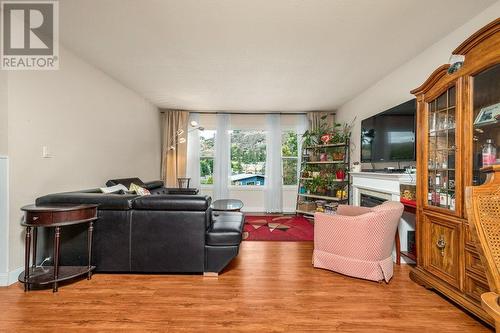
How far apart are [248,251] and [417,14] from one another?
311cm

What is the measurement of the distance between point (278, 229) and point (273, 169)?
193cm

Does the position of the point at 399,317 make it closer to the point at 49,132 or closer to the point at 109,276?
the point at 109,276

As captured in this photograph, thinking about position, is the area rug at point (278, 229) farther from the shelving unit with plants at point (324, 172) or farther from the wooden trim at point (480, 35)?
the wooden trim at point (480, 35)

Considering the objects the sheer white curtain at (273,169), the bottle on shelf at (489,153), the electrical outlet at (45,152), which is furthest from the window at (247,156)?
the bottle on shelf at (489,153)

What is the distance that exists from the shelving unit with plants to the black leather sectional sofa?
10.4 ft

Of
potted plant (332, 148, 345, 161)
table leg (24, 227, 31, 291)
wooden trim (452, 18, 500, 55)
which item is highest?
wooden trim (452, 18, 500, 55)

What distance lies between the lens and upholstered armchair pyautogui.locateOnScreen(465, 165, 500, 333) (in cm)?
92

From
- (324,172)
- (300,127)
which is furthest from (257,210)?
(300,127)

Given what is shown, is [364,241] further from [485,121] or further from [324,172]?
[324,172]

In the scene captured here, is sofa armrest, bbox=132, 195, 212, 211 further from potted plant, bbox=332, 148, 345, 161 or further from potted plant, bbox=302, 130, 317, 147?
potted plant, bbox=302, 130, 317, 147

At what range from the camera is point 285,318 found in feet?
5.82

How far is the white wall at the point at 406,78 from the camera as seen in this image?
2268mm

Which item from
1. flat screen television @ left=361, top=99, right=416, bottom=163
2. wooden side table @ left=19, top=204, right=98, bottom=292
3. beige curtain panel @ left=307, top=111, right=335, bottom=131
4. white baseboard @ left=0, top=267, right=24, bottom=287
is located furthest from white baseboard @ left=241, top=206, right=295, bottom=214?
white baseboard @ left=0, top=267, right=24, bottom=287

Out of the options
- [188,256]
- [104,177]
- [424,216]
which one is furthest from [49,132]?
[424,216]
